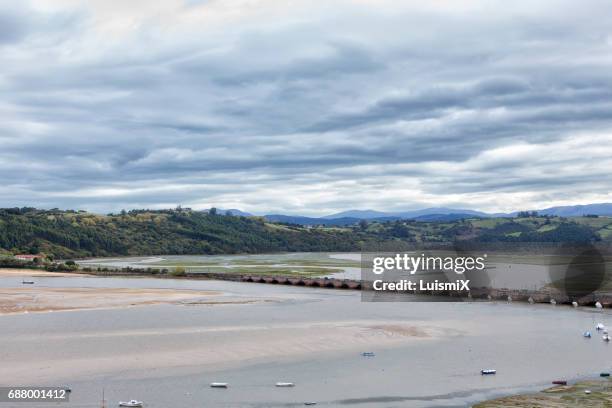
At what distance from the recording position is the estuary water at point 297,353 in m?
34.2

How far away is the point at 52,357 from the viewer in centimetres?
4241

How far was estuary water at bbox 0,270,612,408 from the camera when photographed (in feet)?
112

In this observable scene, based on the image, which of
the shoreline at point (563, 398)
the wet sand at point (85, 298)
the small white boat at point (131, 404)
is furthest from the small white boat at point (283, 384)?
the wet sand at point (85, 298)

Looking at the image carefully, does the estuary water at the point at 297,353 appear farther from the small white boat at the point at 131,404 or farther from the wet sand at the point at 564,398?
the wet sand at the point at 564,398

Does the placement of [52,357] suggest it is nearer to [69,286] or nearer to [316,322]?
[316,322]

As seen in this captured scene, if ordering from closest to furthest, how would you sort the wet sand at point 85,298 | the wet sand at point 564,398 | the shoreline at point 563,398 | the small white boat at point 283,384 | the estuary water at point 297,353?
the wet sand at point 564,398 → the shoreline at point 563,398 → the estuary water at point 297,353 → the small white boat at point 283,384 → the wet sand at point 85,298

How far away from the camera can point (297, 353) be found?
44719mm

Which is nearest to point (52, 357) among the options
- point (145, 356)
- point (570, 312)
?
point (145, 356)

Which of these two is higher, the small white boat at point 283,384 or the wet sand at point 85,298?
the wet sand at point 85,298

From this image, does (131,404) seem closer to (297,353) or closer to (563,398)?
(297,353)

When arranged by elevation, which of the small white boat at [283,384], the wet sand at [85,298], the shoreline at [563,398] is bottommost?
the shoreline at [563,398]

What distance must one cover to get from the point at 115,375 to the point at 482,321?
35.3 meters

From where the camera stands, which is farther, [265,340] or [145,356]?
[265,340]

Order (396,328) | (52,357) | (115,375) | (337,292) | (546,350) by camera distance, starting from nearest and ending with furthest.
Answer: (115,375)
(52,357)
(546,350)
(396,328)
(337,292)
